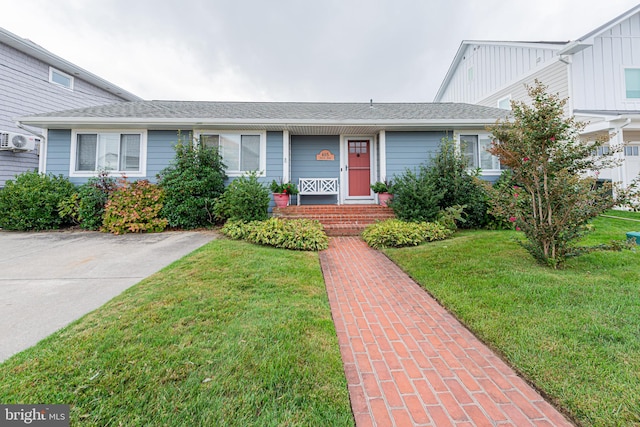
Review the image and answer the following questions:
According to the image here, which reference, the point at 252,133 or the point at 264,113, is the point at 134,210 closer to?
the point at 252,133

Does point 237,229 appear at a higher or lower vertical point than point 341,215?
lower

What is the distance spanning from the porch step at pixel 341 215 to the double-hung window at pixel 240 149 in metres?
1.81

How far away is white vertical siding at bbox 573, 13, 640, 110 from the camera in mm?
9266

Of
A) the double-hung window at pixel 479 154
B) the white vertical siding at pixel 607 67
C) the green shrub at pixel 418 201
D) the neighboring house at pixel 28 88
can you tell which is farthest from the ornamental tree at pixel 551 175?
the neighboring house at pixel 28 88

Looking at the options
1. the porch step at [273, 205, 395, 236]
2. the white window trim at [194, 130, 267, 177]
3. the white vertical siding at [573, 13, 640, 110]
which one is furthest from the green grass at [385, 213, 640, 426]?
the white vertical siding at [573, 13, 640, 110]

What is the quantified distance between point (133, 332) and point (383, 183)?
7013mm

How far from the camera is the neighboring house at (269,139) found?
25.0ft

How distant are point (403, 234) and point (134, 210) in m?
6.82

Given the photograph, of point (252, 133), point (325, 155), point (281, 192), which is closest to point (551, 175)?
point (281, 192)

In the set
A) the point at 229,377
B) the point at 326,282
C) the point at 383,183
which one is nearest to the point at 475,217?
the point at 383,183

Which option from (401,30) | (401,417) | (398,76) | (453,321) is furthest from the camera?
(398,76)

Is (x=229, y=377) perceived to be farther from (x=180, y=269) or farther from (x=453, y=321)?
(x=180, y=269)

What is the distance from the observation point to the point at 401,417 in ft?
4.91

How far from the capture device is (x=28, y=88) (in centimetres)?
904
